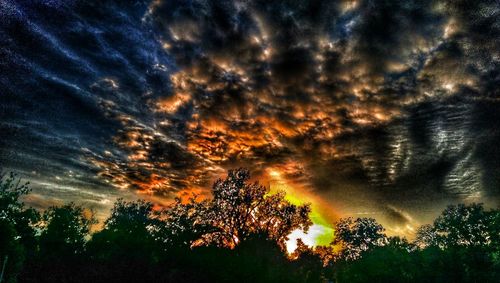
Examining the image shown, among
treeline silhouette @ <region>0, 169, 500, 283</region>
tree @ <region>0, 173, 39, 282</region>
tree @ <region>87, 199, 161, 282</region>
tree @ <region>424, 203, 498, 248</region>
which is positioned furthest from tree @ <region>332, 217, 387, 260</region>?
tree @ <region>0, 173, 39, 282</region>

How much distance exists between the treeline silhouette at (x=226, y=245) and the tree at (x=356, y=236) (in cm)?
20

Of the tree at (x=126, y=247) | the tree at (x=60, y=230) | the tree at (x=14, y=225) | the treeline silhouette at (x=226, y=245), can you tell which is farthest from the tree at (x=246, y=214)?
the tree at (x=60, y=230)

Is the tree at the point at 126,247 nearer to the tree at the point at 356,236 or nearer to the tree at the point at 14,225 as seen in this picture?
the tree at the point at 14,225

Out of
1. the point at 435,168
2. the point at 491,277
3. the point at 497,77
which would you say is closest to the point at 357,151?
the point at 435,168

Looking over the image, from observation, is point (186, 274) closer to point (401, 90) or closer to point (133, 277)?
point (133, 277)

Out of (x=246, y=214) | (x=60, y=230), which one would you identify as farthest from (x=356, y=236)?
(x=60, y=230)

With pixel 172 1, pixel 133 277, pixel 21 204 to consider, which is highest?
pixel 172 1

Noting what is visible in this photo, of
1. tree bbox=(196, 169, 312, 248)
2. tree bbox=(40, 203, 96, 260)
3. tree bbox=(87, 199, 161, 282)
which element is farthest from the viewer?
tree bbox=(40, 203, 96, 260)

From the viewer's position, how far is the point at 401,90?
368 inches

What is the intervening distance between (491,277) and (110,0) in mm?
45224

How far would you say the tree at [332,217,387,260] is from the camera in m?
52.4

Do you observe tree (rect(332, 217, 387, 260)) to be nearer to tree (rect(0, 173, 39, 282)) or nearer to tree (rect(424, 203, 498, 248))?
tree (rect(424, 203, 498, 248))

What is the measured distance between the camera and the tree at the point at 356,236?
2063 inches

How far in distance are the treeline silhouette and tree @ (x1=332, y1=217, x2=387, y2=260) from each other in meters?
0.20
